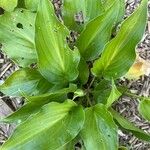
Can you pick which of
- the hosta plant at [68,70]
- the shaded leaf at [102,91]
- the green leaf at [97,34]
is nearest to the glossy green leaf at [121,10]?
the hosta plant at [68,70]

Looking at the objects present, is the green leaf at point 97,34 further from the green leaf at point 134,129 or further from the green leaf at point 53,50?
the green leaf at point 134,129

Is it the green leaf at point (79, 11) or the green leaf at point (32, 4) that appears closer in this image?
the green leaf at point (79, 11)

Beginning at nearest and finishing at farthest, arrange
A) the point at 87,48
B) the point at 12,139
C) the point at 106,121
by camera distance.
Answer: the point at 12,139
the point at 106,121
the point at 87,48

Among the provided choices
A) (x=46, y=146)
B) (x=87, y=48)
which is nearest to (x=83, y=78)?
(x=87, y=48)

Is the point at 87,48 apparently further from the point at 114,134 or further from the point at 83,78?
the point at 114,134

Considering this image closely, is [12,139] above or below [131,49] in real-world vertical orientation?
below

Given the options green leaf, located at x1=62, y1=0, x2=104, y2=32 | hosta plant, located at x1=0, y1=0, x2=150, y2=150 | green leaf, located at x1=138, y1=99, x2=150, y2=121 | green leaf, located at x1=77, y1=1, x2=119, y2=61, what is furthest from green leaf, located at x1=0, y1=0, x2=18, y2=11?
green leaf, located at x1=138, y1=99, x2=150, y2=121

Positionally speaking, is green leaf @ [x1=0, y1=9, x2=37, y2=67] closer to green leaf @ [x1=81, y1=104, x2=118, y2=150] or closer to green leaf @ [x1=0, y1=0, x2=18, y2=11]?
green leaf @ [x1=0, y1=0, x2=18, y2=11]

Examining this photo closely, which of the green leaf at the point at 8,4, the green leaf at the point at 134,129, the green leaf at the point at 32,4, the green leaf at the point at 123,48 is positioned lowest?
the green leaf at the point at 134,129
